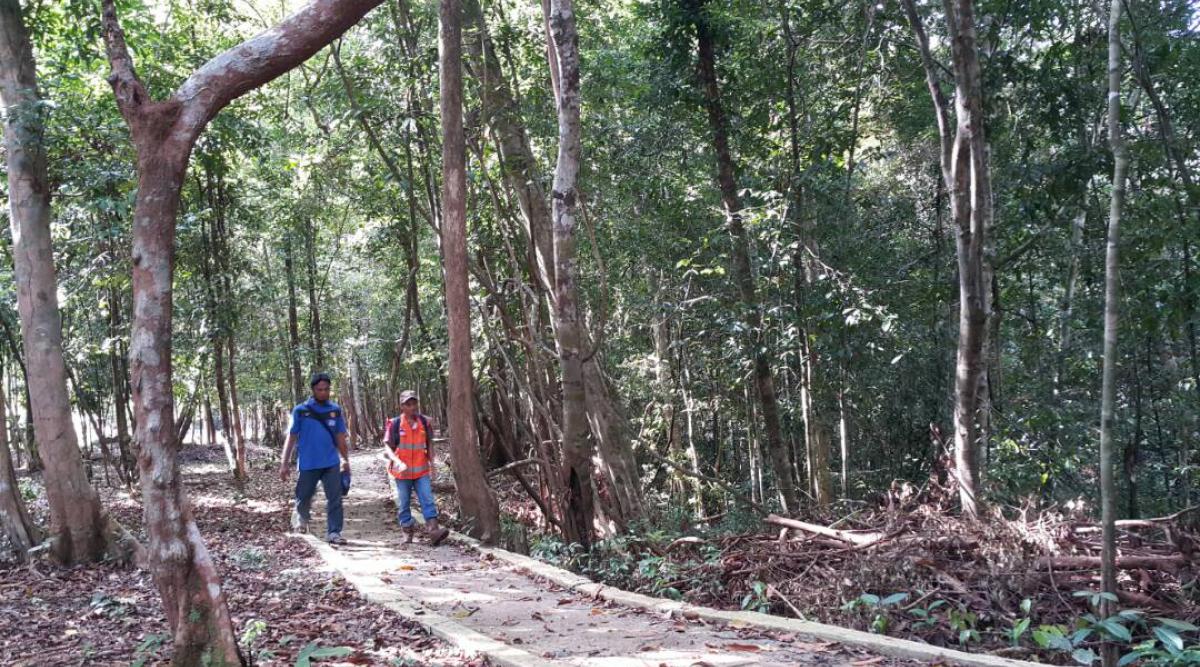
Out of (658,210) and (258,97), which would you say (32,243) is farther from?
(658,210)

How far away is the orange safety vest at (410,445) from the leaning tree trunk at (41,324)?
125 inches

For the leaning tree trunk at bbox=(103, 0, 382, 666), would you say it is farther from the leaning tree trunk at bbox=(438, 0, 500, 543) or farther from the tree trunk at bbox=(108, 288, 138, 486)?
the tree trunk at bbox=(108, 288, 138, 486)

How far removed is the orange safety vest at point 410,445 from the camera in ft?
30.9

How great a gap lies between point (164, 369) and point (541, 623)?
3.00 meters

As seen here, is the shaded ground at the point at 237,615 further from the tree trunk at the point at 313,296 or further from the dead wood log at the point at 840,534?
the tree trunk at the point at 313,296

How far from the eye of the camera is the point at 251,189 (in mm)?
16922

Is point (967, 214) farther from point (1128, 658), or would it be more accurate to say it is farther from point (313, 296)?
point (313, 296)

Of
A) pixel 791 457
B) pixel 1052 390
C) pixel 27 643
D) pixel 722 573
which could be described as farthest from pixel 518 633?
pixel 791 457

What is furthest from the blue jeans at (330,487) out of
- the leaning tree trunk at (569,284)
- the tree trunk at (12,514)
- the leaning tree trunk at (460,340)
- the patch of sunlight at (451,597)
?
the patch of sunlight at (451,597)

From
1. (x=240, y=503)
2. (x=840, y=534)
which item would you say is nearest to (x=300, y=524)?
(x=240, y=503)

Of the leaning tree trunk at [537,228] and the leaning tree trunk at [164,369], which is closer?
the leaning tree trunk at [164,369]

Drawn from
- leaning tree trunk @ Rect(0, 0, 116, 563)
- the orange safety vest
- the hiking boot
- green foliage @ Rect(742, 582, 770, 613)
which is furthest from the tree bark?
leaning tree trunk @ Rect(0, 0, 116, 563)

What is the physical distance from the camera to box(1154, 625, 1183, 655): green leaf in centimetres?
425

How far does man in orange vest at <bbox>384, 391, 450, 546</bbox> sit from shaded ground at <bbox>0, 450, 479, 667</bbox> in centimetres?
121
